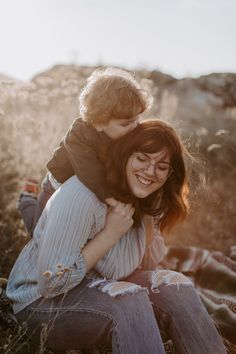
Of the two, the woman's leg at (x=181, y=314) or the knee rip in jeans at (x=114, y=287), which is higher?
the knee rip in jeans at (x=114, y=287)

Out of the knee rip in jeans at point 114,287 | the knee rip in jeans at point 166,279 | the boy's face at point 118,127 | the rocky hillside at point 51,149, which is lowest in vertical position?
the rocky hillside at point 51,149

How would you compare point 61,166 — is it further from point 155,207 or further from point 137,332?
point 137,332

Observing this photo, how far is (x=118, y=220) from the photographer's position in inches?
99.8

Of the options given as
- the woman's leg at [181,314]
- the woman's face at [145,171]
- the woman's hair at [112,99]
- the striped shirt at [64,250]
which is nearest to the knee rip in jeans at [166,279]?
the woman's leg at [181,314]

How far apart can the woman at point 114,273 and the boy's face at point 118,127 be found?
0.61ft

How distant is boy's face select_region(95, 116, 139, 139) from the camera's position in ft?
9.41

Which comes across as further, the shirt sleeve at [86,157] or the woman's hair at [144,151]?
the woman's hair at [144,151]

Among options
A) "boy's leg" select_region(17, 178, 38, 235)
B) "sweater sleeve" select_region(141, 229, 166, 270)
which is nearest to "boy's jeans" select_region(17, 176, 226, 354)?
"sweater sleeve" select_region(141, 229, 166, 270)

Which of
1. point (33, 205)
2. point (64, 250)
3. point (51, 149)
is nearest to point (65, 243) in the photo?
point (64, 250)

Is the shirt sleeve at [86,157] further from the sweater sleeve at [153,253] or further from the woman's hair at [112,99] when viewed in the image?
the sweater sleeve at [153,253]

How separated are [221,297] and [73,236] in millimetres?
1877

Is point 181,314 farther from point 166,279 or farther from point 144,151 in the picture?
point 144,151

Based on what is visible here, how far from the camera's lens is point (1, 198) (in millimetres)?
4770

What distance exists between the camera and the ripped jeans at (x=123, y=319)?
2221 mm
